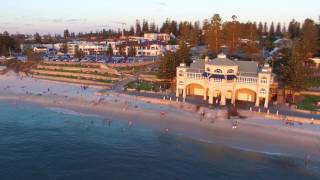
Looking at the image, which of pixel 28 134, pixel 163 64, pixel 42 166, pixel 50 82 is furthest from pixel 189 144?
pixel 50 82

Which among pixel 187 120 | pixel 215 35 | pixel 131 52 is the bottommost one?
pixel 187 120

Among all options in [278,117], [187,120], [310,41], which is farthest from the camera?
[310,41]

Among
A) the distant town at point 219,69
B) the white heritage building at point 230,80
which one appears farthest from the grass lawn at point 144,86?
the white heritage building at point 230,80

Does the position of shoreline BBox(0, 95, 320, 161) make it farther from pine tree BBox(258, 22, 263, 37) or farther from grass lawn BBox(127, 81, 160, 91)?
pine tree BBox(258, 22, 263, 37)

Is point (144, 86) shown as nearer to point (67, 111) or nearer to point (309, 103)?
point (67, 111)

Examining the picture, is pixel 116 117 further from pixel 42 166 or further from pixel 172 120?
pixel 42 166

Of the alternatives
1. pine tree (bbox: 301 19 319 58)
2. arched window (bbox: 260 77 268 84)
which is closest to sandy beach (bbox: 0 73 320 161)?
arched window (bbox: 260 77 268 84)

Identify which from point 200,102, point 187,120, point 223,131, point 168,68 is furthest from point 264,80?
point 168,68
